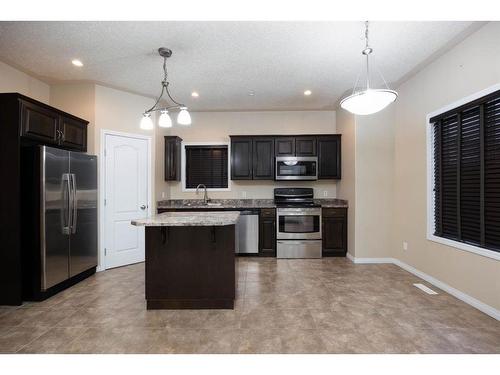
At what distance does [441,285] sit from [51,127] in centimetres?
522

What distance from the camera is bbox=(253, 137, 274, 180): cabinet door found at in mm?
4930

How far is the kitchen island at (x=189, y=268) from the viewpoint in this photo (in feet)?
8.75

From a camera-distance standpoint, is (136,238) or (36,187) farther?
(136,238)

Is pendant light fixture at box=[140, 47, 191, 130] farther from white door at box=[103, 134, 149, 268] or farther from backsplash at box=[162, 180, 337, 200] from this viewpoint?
backsplash at box=[162, 180, 337, 200]

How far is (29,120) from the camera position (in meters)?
2.81

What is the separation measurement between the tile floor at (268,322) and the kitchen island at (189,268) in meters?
0.12

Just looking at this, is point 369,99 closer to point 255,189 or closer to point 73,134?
point 255,189

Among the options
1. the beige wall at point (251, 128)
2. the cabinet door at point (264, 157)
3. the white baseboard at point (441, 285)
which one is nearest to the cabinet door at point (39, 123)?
the beige wall at point (251, 128)

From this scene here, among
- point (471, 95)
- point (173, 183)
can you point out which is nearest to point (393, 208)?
point (471, 95)

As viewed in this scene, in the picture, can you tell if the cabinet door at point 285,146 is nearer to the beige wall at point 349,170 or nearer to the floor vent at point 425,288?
the beige wall at point 349,170

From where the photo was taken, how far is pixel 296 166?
4871 millimetres

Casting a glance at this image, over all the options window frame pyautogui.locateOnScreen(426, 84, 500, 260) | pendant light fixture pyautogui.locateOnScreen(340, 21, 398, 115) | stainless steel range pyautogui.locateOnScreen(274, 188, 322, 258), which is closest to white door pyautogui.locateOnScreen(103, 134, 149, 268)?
stainless steel range pyautogui.locateOnScreen(274, 188, 322, 258)

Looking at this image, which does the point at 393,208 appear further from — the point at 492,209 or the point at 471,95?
the point at 471,95
